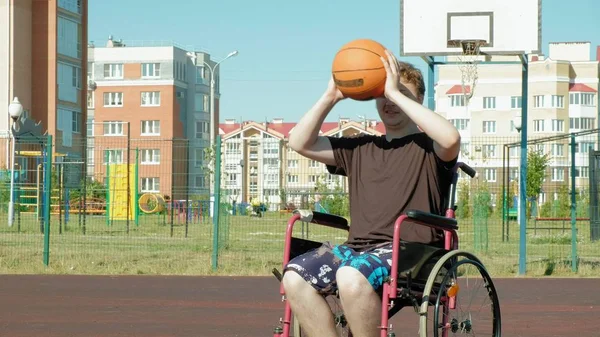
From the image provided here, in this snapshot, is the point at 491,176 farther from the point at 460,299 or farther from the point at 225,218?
the point at 460,299

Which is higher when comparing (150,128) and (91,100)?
(91,100)

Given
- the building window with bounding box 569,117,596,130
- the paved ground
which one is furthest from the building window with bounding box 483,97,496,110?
the paved ground

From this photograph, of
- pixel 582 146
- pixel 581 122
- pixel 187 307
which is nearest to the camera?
pixel 187 307

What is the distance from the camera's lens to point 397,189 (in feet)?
17.3

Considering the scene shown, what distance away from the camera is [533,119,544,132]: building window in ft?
328

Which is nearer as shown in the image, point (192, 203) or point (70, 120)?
point (192, 203)

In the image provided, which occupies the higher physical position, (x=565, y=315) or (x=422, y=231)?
(x=422, y=231)

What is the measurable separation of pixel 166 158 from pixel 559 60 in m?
86.7

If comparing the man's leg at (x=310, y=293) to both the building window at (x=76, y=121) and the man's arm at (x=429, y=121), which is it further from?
the building window at (x=76, y=121)

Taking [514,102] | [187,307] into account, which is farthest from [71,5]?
[187,307]

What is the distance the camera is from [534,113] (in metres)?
99.5

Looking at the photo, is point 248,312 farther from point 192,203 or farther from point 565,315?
point 192,203

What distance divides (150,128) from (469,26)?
86.3 meters

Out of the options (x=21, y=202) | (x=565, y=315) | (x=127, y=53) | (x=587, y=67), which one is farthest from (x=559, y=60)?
(x=565, y=315)
